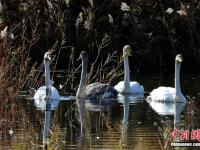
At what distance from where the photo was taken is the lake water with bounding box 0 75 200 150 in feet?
37.1

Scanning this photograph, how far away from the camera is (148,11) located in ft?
A: 83.6

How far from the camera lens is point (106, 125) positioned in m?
13.8

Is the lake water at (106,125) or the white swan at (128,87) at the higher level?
the white swan at (128,87)

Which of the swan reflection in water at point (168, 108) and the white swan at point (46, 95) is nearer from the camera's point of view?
the swan reflection in water at point (168, 108)

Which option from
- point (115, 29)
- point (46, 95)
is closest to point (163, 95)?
point (46, 95)

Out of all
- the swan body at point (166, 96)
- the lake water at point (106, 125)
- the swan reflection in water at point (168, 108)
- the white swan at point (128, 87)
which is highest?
the white swan at point (128, 87)

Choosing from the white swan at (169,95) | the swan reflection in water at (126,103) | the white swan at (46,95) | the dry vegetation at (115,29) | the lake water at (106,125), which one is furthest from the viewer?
the dry vegetation at (115,29)

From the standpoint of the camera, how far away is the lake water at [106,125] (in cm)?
1132

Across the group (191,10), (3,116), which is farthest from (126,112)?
(191,10)

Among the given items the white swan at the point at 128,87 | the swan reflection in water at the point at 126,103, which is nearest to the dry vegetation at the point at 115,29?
the white swan at the point at 128,87

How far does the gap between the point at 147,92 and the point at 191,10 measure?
5.47m

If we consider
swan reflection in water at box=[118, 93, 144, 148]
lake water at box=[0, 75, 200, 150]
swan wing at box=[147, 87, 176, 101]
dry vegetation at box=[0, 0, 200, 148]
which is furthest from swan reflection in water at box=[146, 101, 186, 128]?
dry vegetation at box=[0, 0, 200, 148]

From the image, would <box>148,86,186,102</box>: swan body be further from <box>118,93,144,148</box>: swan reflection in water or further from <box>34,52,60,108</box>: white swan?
<box>34,52,60,108</box>: white swan

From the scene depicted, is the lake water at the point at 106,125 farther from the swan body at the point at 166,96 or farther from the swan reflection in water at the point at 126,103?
the swan body at the point at 166,96
